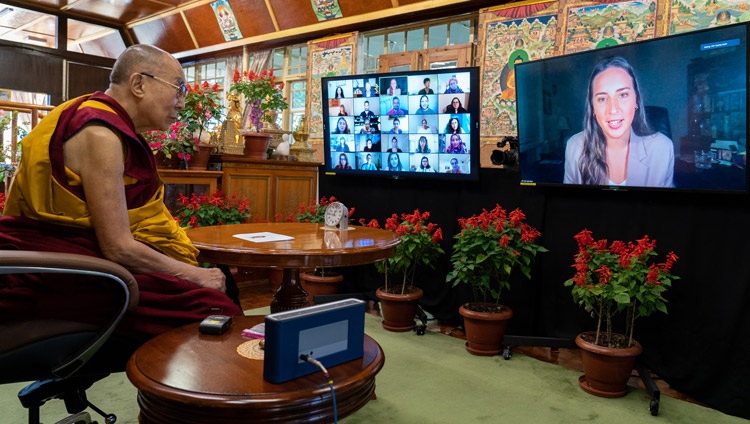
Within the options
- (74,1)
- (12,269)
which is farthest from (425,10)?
(74,1)

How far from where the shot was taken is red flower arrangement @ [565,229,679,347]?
8.50 feet

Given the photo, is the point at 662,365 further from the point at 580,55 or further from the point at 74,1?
the point at 74,1

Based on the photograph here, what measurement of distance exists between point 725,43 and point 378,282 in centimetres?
292

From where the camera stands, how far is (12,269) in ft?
3.60

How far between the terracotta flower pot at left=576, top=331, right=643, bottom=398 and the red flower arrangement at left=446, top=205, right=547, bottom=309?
0.68 m

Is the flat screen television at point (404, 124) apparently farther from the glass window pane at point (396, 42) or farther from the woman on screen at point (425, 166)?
the glass window pane at point (396, 42)

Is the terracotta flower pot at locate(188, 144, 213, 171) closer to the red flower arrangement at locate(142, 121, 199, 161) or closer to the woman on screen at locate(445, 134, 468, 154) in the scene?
the red flower arrangement at locate(142, 121, 199, 161)

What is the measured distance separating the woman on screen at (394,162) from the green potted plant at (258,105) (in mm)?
1048

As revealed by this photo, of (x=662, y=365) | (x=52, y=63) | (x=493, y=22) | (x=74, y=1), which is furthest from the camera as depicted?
(x=52, y=63)

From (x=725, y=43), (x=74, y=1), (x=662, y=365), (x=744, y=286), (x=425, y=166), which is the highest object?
(x=74, y=1)

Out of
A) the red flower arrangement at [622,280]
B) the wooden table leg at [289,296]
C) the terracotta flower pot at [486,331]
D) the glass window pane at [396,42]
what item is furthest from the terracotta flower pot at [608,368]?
the glass window pane at [396,42]

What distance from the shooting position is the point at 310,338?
3.56 feet

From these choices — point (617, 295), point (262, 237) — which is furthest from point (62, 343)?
point (617, 295)

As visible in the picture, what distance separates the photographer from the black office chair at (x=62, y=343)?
117cm
